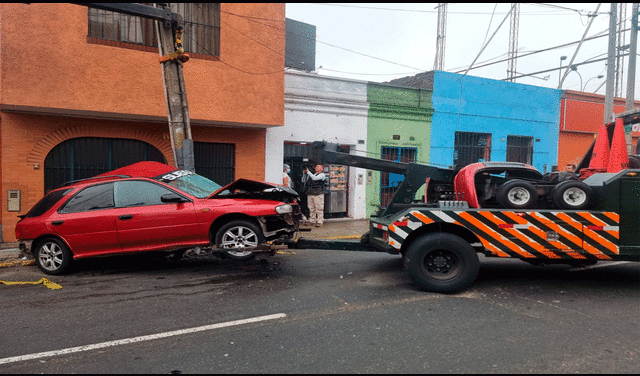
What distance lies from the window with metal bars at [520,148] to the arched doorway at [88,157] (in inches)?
505

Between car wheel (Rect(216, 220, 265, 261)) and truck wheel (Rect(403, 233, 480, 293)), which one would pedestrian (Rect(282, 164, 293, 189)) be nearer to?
car wheel (Rect(216, 220, 265, 261))

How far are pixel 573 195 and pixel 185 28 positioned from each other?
9045 millimetres

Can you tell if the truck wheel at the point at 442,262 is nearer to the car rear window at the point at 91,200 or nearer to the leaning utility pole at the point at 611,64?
the car rear window at the point at 91,200

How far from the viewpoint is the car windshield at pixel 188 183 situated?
6.89 meters

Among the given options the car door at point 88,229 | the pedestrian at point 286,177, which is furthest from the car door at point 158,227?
the pedestrian at point 286,177

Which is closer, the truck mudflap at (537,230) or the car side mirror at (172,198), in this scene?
the truck mudflap at (537,230)

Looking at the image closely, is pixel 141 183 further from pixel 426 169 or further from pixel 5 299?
pixel 426 169

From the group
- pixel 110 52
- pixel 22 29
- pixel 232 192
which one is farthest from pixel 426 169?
pixel 22 29

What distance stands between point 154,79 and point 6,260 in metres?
4.64

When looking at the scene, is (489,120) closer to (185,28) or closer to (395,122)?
(395,122)

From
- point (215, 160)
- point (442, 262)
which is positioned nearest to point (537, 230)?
point (442, 262)

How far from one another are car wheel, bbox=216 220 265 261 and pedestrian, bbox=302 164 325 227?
5.02 metres

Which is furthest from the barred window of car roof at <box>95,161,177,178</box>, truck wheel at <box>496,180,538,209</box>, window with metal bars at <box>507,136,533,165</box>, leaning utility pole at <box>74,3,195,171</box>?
window with metal bars at <box>507,136,533,165</box>

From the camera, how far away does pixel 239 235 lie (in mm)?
6426
